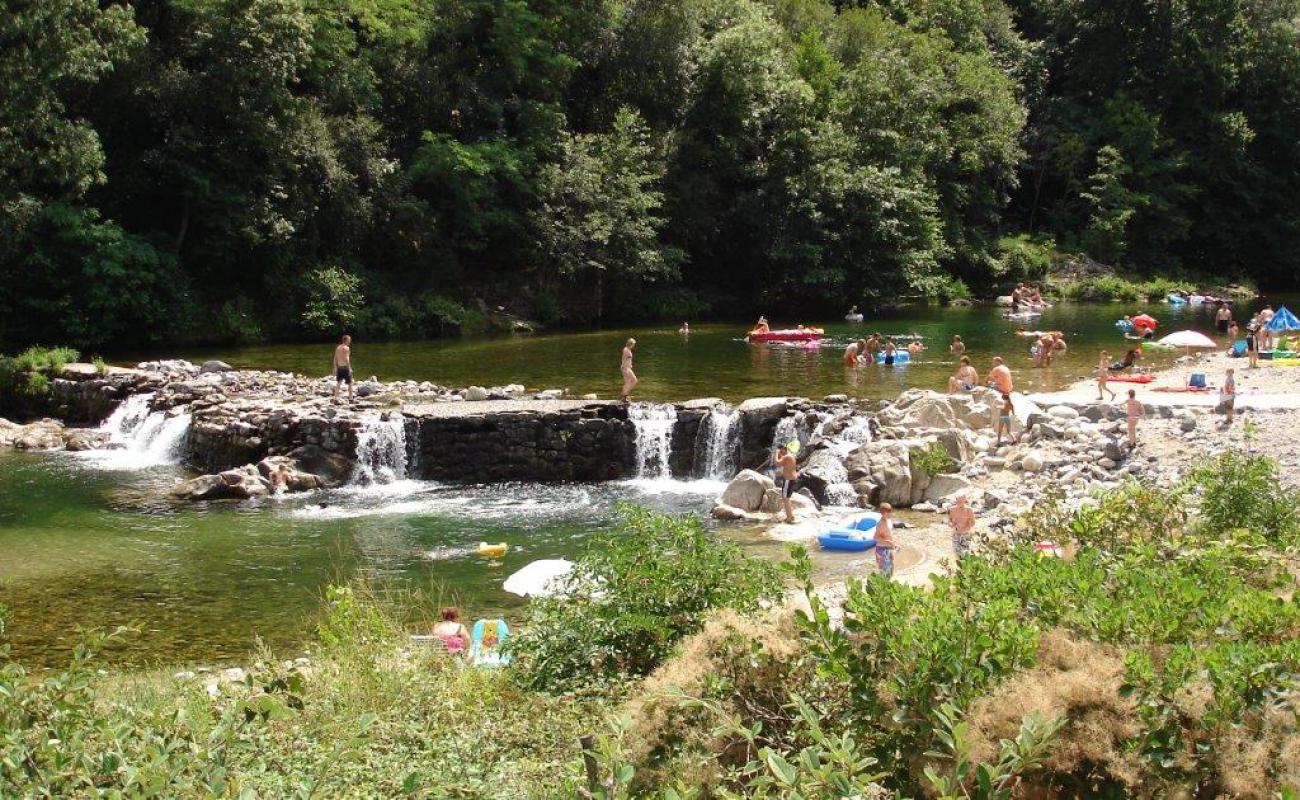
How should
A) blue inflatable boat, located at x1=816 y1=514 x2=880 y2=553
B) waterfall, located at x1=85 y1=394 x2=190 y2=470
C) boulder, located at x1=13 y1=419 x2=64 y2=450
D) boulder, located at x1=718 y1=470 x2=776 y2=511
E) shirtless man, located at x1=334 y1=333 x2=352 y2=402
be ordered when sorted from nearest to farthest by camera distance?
blue inflatable boat, located at x1=816 y1=514 x2=880 y2=553 < boulder, located at x1=718 y1=470 x2=776 y2=511 < waterfall, located at x1=85 y1=394 x2=190 y2=470 < boulder, located at x1=13 y1=419 x2=64 y2=450 < shirtless man, located at x1=334 y1=333 x2=352 y2=402

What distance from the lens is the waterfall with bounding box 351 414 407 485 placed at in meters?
19.8

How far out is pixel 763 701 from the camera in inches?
256

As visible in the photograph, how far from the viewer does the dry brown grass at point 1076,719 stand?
17.4 ft

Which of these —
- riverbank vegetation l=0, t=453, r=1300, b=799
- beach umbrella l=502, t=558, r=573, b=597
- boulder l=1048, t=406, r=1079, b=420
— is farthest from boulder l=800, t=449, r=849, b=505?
riverbank vegetation l=0, t=453, r=1300, b=799

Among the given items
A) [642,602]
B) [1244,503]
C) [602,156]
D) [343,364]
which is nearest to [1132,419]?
[1244,503]

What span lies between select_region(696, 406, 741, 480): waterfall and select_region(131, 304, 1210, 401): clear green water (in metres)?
2.58

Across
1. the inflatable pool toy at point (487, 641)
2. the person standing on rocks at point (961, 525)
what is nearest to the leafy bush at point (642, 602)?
the inflatable pool toy at point (487, 641)

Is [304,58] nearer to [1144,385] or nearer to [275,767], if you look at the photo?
[1144,385]

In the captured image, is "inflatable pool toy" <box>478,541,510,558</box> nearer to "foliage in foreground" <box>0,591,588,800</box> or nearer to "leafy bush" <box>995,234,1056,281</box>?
"foliage in foreground" <box>0,591,588,800</box>

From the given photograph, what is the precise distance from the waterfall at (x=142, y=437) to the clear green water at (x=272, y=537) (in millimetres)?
660

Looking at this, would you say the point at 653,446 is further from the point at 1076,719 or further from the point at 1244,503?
the point at 1076,719

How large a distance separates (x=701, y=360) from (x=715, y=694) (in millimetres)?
22775

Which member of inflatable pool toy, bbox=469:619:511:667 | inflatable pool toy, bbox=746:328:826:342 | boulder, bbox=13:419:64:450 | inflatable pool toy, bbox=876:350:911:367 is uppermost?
inflatable pool toy, bbox=746:328:826:342

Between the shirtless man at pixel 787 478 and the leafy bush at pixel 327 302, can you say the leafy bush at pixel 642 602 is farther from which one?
the leafy bush at pixel 327 302
